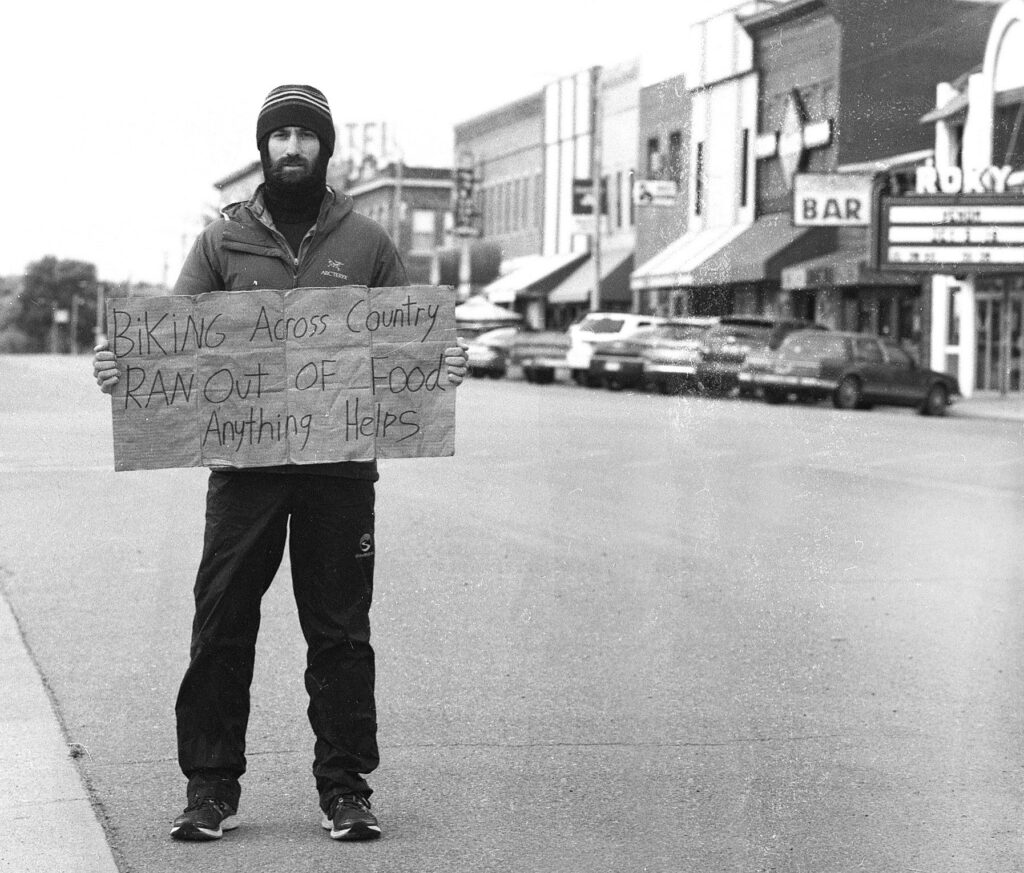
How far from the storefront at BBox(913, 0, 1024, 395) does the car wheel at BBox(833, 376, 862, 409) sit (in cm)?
384

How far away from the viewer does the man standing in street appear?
4680mm

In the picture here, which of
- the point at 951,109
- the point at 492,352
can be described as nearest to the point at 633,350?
the point at 951,109

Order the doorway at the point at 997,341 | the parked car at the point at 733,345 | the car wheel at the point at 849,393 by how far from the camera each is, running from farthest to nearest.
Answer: the doorway at the point at 997,341
the car wheel at the point at 849,393
the parked car at the point at 733,345

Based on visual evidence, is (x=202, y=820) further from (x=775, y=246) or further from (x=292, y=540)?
(x=775, y=246)

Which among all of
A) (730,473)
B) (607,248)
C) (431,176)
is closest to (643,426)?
(730,473)

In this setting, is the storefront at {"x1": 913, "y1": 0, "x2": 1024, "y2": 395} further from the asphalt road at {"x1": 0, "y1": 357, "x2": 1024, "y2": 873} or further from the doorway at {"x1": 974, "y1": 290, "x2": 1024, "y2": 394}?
the asphalt road at {"x1": 0, "y1": 357, "x2": 1024, "y2": 873}

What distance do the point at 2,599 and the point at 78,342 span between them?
9559 centimetres

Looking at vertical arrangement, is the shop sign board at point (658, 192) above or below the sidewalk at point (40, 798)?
above

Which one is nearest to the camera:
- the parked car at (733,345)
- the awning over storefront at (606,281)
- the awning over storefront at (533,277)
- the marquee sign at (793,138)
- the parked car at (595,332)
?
the parked car at (733,345)

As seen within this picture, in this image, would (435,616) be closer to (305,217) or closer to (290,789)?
(290,789)

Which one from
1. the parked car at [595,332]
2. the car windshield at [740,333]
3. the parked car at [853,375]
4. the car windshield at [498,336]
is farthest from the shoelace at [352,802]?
the car windshield at [498,336]

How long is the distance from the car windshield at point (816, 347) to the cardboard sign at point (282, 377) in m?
25.2

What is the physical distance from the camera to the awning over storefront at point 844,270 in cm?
3806

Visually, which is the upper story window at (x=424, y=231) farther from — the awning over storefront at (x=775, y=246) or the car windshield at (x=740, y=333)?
the car windshield at (x=740, y=333)
